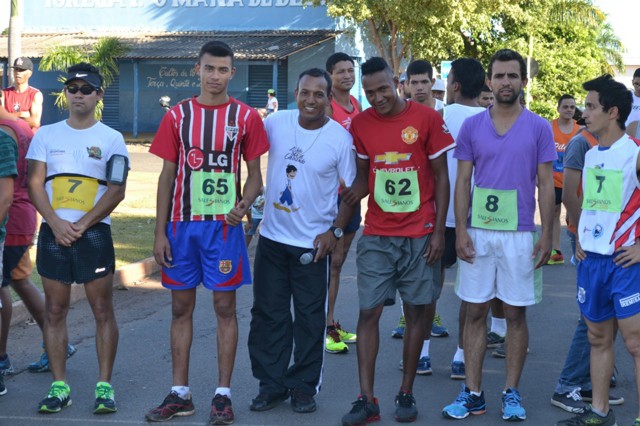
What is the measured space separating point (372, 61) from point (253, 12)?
38.1 m

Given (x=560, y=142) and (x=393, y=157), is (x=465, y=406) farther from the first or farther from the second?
(x=560, y=142)

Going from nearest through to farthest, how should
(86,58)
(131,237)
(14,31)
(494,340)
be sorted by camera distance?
(494,340)
(131,237)
(14,31)
(86,58)

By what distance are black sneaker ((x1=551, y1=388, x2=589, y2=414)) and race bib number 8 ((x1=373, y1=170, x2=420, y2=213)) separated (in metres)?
1.61

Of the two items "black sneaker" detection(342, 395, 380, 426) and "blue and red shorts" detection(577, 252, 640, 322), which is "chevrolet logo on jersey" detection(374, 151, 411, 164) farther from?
"black sneaker" detection(342, 395, 380, 426)

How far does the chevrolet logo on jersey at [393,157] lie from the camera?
6.02 meters

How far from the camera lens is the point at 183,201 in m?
5.99

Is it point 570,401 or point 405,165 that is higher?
point 405,165

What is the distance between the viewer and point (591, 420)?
5.74 metres

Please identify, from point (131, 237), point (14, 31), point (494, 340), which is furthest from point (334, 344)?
point (14, 31)

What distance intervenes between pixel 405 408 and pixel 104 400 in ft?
6.13

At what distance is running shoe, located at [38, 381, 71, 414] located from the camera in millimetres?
6035

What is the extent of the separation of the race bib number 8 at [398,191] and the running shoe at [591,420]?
1.58m

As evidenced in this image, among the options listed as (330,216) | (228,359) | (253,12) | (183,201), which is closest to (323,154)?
(330,216)

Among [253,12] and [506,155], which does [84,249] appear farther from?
[253,12]
